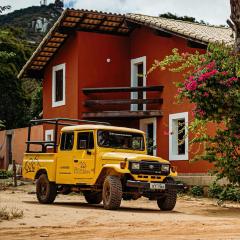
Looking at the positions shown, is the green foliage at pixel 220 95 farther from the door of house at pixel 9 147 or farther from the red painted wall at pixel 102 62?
the door of house at pixel 9 147

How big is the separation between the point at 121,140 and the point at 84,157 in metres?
1.18

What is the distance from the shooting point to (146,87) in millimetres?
26406

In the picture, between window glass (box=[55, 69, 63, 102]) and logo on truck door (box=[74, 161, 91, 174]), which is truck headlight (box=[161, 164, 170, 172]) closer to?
logo on truck door (box=[74, 161, 91, 174])

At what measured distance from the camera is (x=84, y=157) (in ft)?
58.3

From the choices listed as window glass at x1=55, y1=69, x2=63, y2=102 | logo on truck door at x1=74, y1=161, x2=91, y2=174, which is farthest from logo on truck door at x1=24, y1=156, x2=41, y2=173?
window glass at x1=55, y1=69, x2=63, y2=102

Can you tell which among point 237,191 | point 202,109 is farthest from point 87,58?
point 202,109

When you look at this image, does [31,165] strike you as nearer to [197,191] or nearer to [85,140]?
[85,140]

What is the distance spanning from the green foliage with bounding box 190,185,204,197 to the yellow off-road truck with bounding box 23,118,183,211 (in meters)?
4.66

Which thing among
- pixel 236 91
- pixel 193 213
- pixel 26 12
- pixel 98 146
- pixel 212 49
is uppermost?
pixel 26 12

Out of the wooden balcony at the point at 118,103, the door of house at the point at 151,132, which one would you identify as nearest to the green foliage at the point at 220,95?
the wooden balcony at the point at 118,103

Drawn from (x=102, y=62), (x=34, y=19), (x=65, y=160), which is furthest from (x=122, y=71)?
(x=34, y=19)

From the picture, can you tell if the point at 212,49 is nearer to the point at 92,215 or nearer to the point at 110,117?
the point at 92,215

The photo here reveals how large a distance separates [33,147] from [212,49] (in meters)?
16.9

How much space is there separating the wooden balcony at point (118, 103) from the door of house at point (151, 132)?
1.81ft
